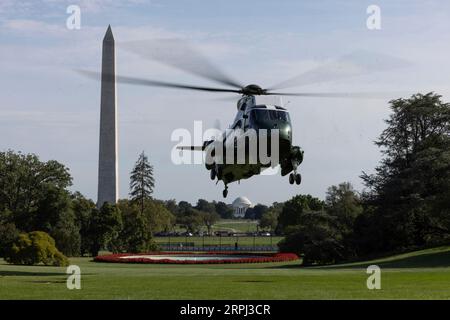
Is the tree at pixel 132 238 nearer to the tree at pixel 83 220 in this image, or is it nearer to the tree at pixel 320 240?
the tree at pixel 83 220

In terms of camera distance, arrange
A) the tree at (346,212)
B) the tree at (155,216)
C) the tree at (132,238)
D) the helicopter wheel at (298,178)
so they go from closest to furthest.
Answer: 1. the helicopter wheel at (298,178)
2. the tree at (346,212)
3. the tree at (132,238)
4. the tree at (155,216)

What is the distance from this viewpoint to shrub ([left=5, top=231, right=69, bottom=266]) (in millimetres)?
61344

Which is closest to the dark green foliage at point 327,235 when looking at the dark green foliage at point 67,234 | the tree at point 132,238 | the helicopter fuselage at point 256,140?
the tree at point 132,238

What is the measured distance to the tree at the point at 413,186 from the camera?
7175 cm

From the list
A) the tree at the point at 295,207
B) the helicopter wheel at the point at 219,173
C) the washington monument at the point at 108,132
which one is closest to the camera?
the helicopter wheel at the point at 219,173

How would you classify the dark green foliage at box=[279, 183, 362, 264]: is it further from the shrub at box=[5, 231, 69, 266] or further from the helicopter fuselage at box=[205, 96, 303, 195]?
the helicopter fuselage at box=[205, 96, 303, 195]

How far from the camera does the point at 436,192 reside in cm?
7319

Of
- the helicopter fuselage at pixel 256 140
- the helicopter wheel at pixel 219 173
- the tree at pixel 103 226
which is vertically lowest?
the tree at pixel 103 226

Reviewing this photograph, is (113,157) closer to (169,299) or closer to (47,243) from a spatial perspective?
(47,243)

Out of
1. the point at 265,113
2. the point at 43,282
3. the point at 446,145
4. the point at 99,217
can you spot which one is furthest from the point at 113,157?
the point at 265,113

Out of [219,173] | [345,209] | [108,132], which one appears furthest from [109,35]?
[219,173]

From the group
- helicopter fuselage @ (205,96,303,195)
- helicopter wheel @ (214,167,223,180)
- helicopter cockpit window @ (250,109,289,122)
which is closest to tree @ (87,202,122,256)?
helicopter wheel @ (214,167,223,180)

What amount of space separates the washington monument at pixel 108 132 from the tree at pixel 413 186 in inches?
1189

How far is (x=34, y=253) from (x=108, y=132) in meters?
34.7
